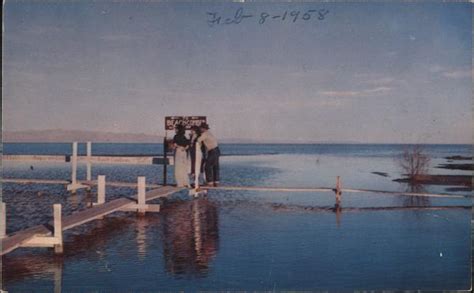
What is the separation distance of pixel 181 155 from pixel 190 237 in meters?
4.93

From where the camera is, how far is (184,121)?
14930 millimetres

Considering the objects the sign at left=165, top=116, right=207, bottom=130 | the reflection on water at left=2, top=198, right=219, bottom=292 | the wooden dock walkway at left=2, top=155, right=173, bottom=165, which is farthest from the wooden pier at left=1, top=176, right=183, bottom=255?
the wooden dock walkway at left=2, top=155, right=173, bottom=165

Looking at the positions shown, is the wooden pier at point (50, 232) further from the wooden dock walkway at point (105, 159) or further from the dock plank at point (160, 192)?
the wooden dock walkway at point (105, 159)

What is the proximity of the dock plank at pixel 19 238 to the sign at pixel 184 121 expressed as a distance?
244 inches

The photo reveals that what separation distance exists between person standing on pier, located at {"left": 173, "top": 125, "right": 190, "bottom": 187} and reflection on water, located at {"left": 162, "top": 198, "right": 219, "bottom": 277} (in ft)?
2.95

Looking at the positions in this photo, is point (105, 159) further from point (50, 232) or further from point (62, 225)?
point (50, 232)

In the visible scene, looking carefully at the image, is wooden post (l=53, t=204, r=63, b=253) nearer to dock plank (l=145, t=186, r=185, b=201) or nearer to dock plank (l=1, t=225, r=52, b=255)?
dock plank (l=1, t=225, r=52, b=255)

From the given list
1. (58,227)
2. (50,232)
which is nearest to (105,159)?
(50,232)

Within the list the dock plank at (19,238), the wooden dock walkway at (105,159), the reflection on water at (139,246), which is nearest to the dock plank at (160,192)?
the reflection on water at (139,246)

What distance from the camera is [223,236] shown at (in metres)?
10.2

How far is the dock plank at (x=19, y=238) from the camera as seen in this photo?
790 cm

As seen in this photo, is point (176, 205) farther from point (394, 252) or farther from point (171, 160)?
point (394, 252)

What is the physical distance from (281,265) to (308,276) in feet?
1.96

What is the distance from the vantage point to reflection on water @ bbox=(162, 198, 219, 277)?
8070mm
